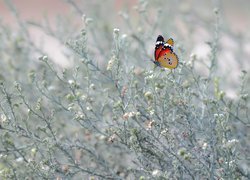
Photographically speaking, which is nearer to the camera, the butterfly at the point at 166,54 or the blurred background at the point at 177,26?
the butterfly at the point at 166,54

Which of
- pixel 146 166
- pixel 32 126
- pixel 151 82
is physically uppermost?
pixel 32 126

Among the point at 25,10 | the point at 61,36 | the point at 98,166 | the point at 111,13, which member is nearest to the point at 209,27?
the point at 111,13

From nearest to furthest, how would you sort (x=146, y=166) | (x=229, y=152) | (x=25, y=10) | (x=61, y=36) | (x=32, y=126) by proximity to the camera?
(x=229, y=152), (x=146, y=166), (x=32, y=126), (x=61, y=36), (x=25, y=10)

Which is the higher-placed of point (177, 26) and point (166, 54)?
point (177, 26)

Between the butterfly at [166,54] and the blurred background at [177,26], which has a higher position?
the blurred background at [177,26]

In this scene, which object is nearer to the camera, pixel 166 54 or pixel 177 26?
pixel 166 54

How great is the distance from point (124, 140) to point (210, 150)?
43cm

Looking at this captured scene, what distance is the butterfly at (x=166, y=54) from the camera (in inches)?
114

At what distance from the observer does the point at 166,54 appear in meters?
2.92

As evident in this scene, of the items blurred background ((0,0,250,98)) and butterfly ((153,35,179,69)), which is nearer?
butterfly ((153,35,179,69))

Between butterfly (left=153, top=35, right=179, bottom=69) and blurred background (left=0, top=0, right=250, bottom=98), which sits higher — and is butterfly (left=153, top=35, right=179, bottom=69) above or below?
below

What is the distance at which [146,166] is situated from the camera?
2902 millimetres

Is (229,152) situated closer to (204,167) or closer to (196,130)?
(204,167)

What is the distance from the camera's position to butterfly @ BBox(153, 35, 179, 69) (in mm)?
2900
